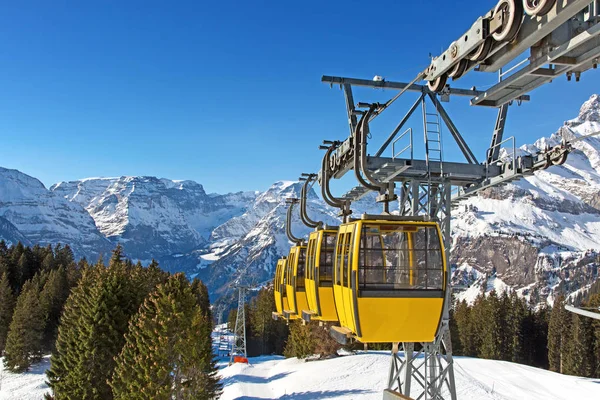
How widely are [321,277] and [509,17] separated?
8.59 metres

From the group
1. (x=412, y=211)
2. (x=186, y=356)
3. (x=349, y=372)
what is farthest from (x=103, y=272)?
(x=412, y=211)

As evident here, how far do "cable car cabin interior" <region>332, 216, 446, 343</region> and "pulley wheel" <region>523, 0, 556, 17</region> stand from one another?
450 centimetres

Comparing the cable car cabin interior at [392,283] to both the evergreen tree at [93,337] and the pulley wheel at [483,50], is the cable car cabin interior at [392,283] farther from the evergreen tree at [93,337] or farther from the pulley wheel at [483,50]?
the evergreen tree at [93,337]

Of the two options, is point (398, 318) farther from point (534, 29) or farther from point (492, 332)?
point (492, 332)

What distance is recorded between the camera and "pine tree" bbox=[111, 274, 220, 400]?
25.5 meters

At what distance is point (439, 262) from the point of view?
785 cm

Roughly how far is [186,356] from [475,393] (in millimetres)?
16438

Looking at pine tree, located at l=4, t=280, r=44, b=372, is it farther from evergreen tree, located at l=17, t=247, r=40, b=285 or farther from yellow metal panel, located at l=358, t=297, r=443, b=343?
yellow metal panel, located at l=358, t=297, r=443, b=343

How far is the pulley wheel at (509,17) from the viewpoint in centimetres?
406

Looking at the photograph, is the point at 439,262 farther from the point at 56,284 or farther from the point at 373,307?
the point at 56,284

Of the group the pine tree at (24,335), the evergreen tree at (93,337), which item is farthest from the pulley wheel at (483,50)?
the pine tree at (24,335)

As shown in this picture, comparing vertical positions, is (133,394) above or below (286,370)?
above

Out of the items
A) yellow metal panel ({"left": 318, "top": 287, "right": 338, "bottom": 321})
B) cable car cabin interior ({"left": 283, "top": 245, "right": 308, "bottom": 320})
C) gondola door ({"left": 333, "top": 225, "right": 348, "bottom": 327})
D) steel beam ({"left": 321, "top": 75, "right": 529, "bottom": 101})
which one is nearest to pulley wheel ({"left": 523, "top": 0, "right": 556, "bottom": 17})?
gondola door ({"left": 333, "top": 225, "right": 348, "bottom": 327})

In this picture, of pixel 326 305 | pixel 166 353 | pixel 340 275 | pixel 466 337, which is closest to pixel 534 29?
pixel 340 275
